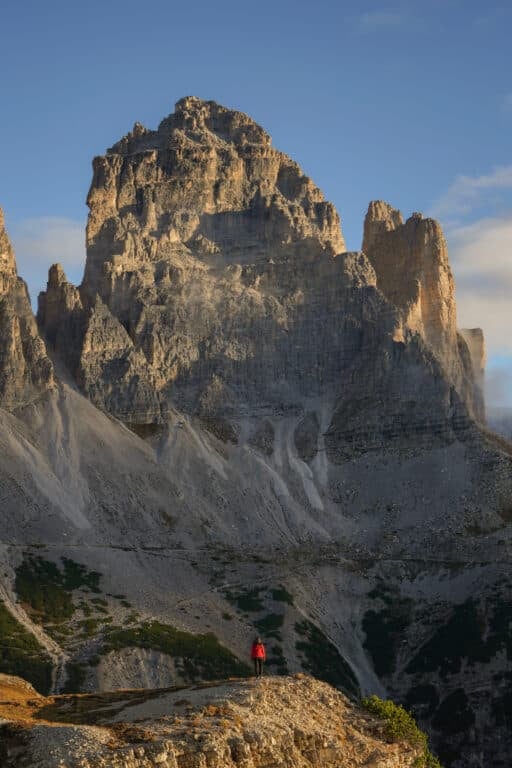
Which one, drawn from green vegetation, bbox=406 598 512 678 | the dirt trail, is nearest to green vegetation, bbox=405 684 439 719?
green vegetation, bbox=406 598 512 678

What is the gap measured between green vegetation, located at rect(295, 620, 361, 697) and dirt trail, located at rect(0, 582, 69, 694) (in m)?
26.7

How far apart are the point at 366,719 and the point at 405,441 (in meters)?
134

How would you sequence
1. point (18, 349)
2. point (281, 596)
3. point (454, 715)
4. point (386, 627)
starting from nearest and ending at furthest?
1. point (454, 715)
2. point (281, 596)
3. point (386, 627)
4. point (18, 349)

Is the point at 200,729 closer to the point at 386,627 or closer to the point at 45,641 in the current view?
the point at 45,641

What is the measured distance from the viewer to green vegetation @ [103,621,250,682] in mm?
120688

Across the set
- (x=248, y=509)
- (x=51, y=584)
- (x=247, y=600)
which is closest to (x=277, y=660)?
(x=247, y=600)

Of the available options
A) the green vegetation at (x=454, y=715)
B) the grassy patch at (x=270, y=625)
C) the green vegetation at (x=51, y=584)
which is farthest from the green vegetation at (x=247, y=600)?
the green vegetation at (x=454, y=715)

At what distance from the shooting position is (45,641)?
4707 inches

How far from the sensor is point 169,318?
19500cm

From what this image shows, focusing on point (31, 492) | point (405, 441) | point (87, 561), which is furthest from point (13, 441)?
point (405, 441)

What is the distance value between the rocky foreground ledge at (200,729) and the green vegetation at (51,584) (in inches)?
2987

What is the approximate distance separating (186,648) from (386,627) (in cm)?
3100

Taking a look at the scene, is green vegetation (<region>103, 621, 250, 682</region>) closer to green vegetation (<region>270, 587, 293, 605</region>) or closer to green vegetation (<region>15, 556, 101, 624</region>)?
green vegetation (<region>15, 556, 101, 624</region>)

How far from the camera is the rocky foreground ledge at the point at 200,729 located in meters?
39.6
